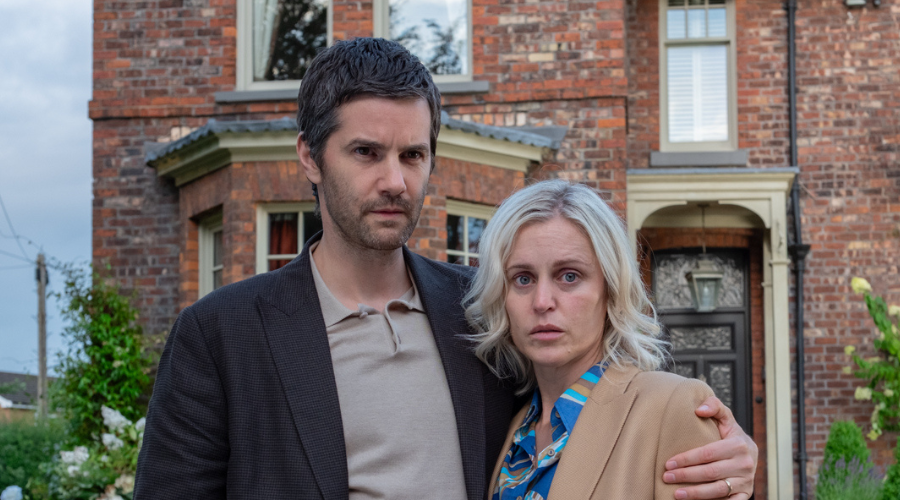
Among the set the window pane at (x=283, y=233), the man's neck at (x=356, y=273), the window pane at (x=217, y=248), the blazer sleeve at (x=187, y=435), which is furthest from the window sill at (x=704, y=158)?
the blazer sleeve at (x=187, y=435)

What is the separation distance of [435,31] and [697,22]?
2.98m

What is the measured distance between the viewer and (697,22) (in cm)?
971

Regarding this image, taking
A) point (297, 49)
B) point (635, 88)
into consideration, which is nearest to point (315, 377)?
point (297, 49)

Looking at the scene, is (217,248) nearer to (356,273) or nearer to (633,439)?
(356,273)

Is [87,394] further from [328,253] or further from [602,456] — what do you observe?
[602,456]

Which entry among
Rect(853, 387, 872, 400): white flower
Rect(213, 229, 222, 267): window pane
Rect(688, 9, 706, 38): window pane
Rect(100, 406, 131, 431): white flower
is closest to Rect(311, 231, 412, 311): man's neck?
Rect(100, 406, 131, 431): white flower

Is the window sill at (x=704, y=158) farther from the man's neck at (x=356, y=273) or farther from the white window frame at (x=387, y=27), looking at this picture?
the man's neck at (x=356, y=273)

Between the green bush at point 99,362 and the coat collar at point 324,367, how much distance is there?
19.3 ft

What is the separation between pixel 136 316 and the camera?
26.7 ft

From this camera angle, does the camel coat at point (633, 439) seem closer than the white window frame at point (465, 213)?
Yes

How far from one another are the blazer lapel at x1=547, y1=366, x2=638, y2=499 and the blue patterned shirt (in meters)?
0.04

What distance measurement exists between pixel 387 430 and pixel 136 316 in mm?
6472

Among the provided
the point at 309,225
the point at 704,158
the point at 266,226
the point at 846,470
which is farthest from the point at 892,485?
the point at 266,226

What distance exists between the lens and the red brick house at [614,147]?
7965 mm
